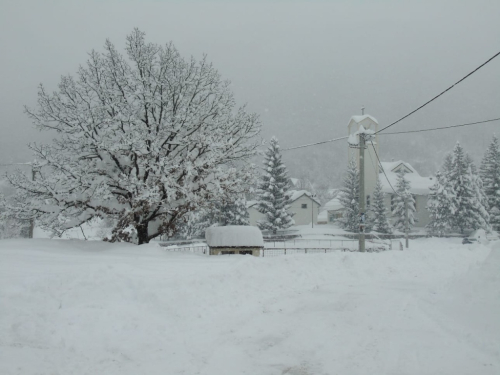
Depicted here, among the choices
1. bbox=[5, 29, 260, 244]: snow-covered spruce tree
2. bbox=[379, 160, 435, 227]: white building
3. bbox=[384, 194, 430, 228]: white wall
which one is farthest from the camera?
bbox=[384, 194, 430, 228]: white wall

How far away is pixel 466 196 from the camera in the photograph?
48.6 m

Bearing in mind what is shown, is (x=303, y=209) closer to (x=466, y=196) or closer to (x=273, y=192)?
(x=273, y=192)

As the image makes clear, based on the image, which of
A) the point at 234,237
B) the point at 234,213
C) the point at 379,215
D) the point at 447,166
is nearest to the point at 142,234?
the point at 234,237

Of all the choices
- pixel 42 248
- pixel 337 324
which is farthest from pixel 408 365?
pixel 42 248

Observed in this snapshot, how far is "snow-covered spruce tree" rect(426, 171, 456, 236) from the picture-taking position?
48.9 metres

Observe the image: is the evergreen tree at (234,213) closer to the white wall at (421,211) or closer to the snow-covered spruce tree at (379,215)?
the snow-covered spruce tree at (379,215)

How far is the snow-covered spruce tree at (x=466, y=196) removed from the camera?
47.7 metres

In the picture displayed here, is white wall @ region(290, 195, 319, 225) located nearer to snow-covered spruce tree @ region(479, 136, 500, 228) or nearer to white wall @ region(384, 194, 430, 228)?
white wall @ region(384, 194, 430, 228)

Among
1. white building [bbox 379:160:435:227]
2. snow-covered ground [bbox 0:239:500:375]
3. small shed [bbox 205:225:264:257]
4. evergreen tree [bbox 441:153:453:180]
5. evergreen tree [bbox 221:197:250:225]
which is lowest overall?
snow-covered ground [bbox 0:239:500:375]

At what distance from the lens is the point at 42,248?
1112 cm

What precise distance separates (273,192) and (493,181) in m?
28.5

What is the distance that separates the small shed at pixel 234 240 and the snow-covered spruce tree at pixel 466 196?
40.2 meters

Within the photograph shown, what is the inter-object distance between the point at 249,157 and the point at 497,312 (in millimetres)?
11245

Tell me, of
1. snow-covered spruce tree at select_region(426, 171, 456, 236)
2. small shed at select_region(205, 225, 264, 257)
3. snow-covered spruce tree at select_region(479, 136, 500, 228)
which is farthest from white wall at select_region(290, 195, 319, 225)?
small shed at select_region(205, 225, 264, 257)
